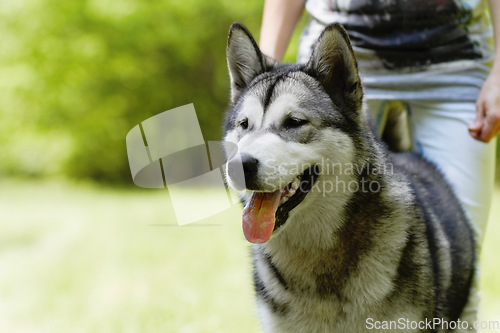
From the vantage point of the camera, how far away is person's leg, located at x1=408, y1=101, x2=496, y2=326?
2.92 metres

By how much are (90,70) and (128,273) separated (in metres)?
8.42

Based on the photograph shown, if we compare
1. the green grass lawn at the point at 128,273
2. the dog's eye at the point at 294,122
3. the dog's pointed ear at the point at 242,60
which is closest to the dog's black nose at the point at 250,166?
the dog's eye at the point at 294,122

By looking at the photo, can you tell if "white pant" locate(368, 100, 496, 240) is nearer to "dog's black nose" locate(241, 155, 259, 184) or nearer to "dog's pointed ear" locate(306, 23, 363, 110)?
"dog's pointed ear" locate(306, 23, 363, 110)

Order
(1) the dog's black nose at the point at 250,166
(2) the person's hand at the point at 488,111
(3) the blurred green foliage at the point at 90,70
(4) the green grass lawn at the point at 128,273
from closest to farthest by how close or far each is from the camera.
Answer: (1) the dog's black nose at the point at 250,166
(2) the person's hand at the point at 488,111
(4) the green grass lawn at the point at 128,273
(3) the blurred green foliage at the point at 90,70

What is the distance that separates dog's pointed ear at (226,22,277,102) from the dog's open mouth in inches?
25.2

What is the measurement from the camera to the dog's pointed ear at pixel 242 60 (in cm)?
262

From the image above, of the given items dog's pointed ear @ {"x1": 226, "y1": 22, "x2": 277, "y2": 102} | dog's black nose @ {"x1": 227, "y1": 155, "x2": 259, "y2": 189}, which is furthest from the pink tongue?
dog's pointed ear @ {"x1": 226, "y1": 22, "x2": 277, "y2": 102}

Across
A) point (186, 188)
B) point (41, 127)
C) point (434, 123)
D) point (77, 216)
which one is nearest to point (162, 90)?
point (41, 127)

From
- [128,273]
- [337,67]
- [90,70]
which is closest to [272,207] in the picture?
[337,67]

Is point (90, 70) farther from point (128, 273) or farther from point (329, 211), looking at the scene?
point (329, 211)

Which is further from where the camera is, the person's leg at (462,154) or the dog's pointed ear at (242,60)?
the person's leg at (462,154)

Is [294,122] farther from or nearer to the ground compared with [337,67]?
nearer to the ground

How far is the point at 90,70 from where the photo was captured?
12.8 metres

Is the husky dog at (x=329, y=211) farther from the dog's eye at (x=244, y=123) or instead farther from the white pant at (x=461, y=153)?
the white pant at (x=461, y=153)
